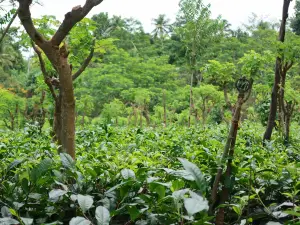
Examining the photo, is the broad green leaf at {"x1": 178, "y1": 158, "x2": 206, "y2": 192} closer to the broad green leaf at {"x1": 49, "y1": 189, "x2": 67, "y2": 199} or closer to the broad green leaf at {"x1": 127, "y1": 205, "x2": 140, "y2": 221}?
the broad green leaf at {"x1": 127, "y1": 205, "x2": 140, "y2": 221}

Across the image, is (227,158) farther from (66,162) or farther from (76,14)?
(76,14)

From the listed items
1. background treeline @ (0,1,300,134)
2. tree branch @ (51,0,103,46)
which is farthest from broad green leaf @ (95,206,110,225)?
background treeline @ (0,1,300,134)

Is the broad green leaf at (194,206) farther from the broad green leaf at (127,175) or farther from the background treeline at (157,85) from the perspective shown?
the background treeline at (157,85)

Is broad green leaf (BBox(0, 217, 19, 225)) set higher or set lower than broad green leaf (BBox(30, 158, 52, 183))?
lower

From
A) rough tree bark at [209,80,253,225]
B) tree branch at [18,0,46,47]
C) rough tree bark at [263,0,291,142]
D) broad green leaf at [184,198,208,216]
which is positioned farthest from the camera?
rough tree bark at [263,0,291,142]

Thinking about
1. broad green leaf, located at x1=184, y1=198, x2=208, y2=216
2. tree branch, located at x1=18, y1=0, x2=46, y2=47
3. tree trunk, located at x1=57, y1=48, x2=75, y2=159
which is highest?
tree branch, located at x1=18, y1=0, x2=46, y2=47

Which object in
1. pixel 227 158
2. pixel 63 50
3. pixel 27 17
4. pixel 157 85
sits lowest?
pixel 227 158

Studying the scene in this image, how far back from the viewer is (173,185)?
4.93ft

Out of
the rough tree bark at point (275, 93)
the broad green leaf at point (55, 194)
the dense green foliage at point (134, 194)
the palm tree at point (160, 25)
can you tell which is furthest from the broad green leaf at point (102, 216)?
the palm tree at point (160, 25)

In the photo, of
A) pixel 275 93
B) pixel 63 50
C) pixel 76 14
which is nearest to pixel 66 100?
pixel 63 50

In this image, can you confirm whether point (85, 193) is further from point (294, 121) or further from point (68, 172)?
point (294, 121)

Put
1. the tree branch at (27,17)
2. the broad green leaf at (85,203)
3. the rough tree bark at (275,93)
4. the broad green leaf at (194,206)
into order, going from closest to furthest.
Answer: the broad green leaf at (194,206) < the broad green leaf at (85,203) < the tree branch at (27,17) < the rough tree bark at (275,93)

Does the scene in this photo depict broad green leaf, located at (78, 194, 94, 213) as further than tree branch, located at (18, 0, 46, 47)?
No

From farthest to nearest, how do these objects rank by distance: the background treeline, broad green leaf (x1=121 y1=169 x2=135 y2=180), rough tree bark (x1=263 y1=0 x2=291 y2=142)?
the background treeline → rough tree bark (x1=263 y1=0 x2=291 y2=142) → broad green leaf (x1=121 y1=169 x2=135 y2=180)
